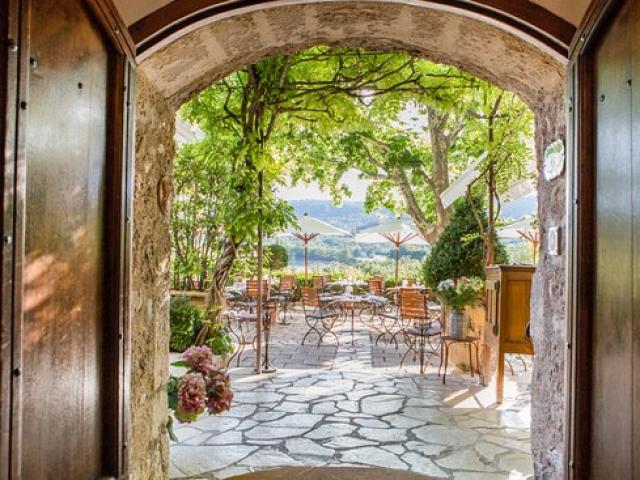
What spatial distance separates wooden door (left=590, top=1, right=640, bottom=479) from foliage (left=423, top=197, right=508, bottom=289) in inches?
186

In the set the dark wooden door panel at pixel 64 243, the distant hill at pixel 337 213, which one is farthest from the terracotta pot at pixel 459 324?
the distant hill at pixel 337 213

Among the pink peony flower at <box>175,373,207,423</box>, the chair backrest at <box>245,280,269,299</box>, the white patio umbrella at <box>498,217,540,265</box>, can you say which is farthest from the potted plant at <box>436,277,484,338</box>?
the white patio umbrella at <box>498,217,540,265</box>

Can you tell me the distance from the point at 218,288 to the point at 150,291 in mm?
2513

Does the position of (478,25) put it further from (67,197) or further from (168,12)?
(67,197)

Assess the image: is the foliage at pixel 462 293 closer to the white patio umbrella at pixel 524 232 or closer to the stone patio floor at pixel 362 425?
the stone patio floor at pixel 362 425

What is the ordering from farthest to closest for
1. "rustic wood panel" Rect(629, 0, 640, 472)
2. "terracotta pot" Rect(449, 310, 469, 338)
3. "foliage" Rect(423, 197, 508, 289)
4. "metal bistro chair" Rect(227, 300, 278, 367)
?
"foliage" Rect(423, 197, 508, 289) < "metal bistro chair" Rect(227, 300, 278, 367) < "terracotta pot" Rect(449, 310, 469, 338) < "rustic wood panel" Rect(629, 0, 640, 472)

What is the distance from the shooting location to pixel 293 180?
10.9 m

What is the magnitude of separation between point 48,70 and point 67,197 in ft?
0.97

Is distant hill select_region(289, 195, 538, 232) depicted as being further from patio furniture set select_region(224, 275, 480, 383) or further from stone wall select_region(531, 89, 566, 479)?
stone wall select_region(531, 89, 566, 479)

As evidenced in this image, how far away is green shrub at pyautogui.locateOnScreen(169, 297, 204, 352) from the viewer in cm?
455

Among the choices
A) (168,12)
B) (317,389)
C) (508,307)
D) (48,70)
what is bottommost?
(317,389)

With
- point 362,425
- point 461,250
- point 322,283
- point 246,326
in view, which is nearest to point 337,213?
point 322,283

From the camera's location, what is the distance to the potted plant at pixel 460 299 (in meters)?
5.00

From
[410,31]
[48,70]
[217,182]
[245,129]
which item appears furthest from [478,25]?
[217,182]
